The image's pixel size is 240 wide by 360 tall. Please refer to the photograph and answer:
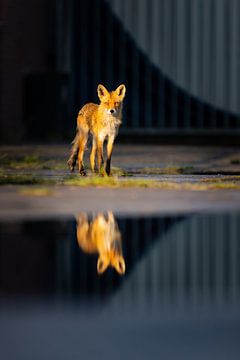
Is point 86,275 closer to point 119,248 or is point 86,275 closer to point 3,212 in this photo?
point 119,248

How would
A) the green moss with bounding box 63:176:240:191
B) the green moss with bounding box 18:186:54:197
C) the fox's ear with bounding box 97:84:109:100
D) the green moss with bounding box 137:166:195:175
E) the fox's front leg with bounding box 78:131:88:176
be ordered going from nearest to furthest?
the green moss with bounding box 18:186:54:197 < the green moss with bounding box 63:176:240:191 < the fox's ear with bounding box 97:84:109:100 < the fox's front leg with bounding box 78:131:88:176 < the green moss with bounding box 137:166:195:175

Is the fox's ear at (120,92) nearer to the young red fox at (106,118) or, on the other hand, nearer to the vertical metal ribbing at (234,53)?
the young red fox at (106,118)

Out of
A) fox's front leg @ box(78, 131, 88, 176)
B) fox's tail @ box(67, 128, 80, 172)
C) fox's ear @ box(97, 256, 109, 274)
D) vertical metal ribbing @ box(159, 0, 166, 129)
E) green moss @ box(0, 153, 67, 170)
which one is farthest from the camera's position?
vertical metal ribbing @ box(159, 0, 166, 129)

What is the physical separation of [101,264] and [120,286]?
0.72 metres

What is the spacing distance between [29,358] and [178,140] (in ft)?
54.1

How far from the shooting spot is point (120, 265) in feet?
21.5

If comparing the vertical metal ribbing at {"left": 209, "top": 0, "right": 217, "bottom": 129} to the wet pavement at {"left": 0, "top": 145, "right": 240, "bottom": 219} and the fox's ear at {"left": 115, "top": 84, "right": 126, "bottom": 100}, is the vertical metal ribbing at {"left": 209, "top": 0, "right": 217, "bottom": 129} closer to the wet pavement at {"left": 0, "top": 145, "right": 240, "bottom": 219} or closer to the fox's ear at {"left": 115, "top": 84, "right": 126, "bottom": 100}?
the wet pavement at {"left": 0, "top": 145, "right": 240, "bottom": 219}

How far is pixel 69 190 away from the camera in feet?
35.3

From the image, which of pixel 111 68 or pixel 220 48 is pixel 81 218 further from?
pixel 111 68

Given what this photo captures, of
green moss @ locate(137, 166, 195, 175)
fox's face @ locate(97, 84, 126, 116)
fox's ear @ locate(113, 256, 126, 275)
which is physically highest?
fox's face @ locate(97, 84, 126, 116)

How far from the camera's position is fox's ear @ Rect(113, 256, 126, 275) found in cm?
634

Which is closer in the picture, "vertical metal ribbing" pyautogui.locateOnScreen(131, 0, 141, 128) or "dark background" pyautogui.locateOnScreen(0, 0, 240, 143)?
"dark background" pyautogui.locateOnScreen(0, 0, 240, 143)

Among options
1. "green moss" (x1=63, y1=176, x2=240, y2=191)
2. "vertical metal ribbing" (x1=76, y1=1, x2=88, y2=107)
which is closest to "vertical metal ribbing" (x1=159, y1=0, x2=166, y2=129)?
"vertical metal ribbing" (x1=76, y1=1, x2=88, y2=107)

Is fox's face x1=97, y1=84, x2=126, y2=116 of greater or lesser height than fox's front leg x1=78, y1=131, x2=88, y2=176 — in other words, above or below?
above
